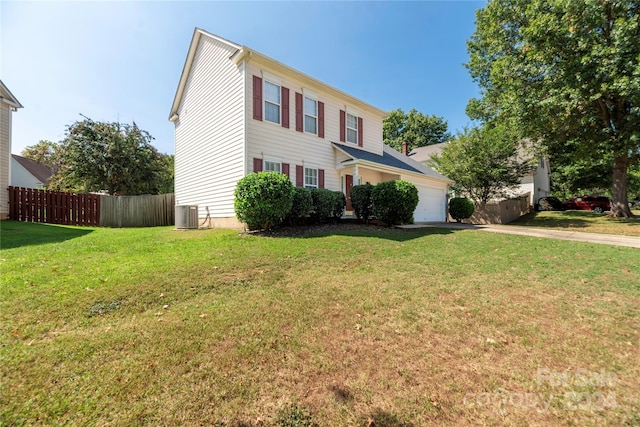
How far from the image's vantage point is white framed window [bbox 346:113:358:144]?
13375mm

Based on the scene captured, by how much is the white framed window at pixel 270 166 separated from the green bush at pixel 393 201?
3.93 meters

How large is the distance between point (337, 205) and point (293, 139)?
3.38 metres

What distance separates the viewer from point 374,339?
2.61 m

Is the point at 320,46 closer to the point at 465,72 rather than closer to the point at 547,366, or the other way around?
the point at 465,72

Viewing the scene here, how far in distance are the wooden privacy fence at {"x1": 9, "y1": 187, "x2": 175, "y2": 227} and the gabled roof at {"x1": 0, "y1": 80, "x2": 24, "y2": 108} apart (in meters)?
3.68

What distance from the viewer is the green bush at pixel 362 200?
10539 mm

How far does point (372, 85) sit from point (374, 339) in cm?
1871

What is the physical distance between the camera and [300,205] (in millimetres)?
8891

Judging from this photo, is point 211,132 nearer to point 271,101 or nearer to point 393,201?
point 271,101

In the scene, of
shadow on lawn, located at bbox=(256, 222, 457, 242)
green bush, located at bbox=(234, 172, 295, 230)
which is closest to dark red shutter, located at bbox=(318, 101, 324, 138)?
green bush, located at bbox=(234, 172, 295, 230)

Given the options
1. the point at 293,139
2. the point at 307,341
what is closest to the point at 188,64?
the point at 293,139

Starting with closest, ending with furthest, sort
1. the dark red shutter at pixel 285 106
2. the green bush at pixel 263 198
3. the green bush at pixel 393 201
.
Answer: the green bush at pixel 263 198 → the green bush at pixel 393 201 → the dark red shutter at pixel 285 106

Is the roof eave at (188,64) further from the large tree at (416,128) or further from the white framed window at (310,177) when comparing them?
the large tree at (416,128)

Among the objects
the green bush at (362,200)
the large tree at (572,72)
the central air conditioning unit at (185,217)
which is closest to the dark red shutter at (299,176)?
the green bush at (362,200)
